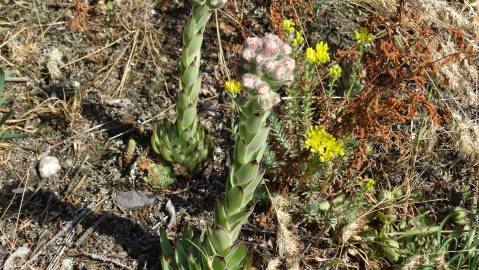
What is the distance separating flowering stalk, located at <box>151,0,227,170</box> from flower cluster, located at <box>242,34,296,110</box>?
0.61 m

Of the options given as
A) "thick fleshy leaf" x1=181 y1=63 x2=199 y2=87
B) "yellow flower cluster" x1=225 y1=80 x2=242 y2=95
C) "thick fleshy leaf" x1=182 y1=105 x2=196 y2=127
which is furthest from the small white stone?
"yellow flower cluster" x1=225 y1=80 x2=242 y2=95

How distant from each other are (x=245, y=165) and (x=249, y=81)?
0.41m

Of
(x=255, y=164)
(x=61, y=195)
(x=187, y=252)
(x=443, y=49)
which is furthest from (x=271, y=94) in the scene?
(x=443, y=49)

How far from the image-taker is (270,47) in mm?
1999

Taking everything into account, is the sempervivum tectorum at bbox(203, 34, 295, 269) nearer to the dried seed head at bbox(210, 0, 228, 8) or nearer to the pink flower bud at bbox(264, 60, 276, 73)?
the pink flower bud at bbox(264, 60, 276, 73)

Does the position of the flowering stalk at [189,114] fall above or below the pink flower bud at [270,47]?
below

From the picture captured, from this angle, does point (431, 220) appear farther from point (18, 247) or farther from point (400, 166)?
point (18, 247)

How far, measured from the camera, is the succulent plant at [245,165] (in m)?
2.00

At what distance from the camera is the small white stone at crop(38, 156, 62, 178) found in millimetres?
3260

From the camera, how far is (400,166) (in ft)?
11.3

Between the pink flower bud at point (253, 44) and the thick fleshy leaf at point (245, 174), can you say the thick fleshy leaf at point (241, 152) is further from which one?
the pink flower bud at point (253, 44)

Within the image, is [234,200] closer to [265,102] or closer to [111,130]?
[265,102]

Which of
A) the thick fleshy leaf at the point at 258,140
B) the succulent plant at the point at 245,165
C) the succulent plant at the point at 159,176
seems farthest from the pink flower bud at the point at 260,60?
the succulent plant at the point at 159,176

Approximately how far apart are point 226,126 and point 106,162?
75cm
